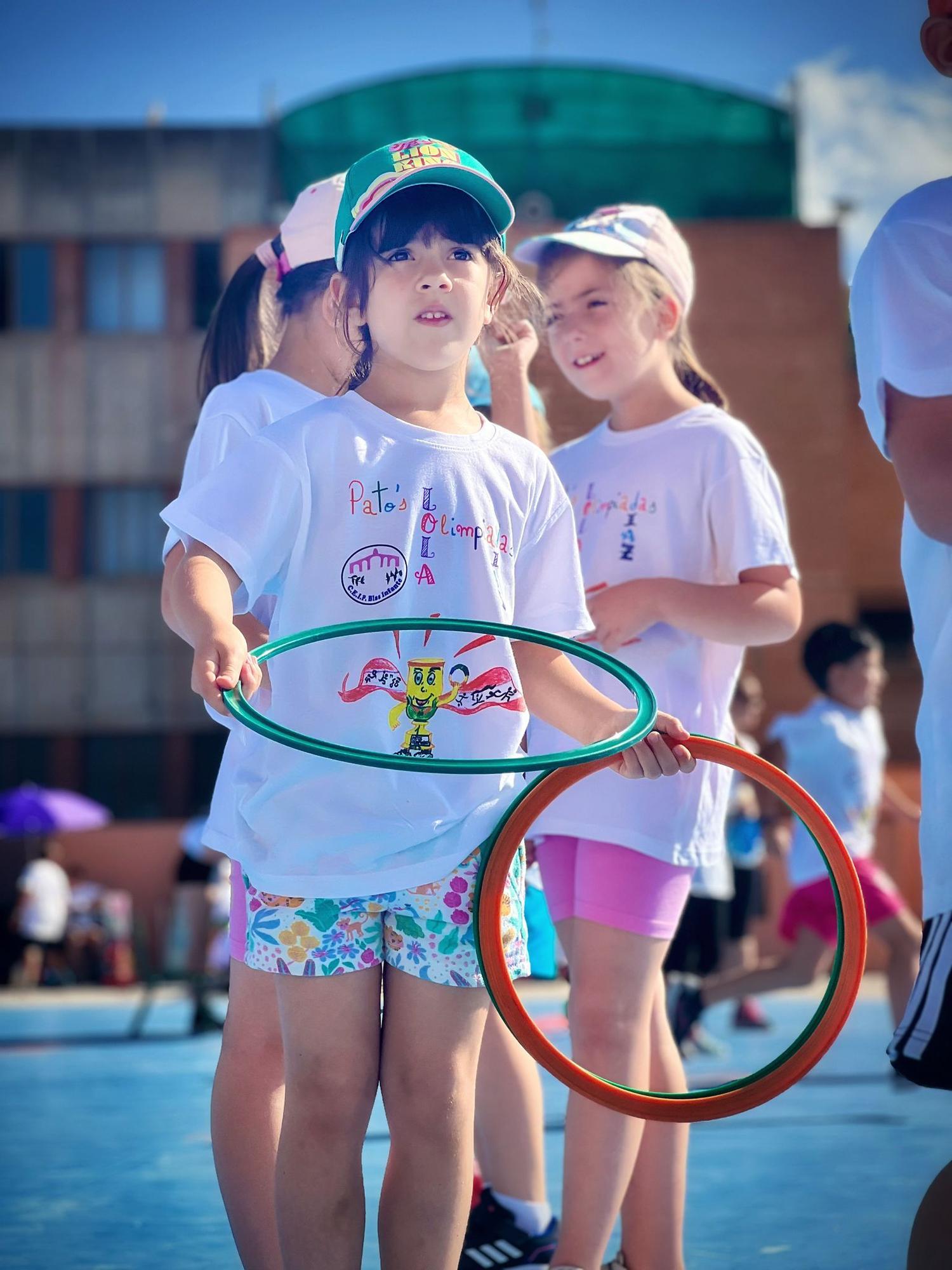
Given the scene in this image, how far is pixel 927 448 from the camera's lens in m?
1.88

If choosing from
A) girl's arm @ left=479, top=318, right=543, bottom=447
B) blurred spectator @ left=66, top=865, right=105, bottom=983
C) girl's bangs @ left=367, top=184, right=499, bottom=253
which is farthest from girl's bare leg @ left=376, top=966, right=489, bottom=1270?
blurred spectator @ left=66, top=865, right=105, bottom=983

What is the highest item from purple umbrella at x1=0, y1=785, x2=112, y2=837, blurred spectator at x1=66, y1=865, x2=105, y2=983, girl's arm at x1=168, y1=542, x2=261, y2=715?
girl's arm at x1=168, y1=542, x2=261, y2=715

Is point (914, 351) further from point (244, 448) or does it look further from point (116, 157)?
point (116, 157)

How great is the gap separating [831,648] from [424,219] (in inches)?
166

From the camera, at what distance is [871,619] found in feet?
81.2

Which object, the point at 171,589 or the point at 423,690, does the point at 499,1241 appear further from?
the point at 171,589

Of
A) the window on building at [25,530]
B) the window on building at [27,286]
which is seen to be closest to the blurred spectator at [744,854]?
the window on building at [25,530]

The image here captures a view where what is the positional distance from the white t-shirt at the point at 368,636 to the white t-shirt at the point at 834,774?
158 inches

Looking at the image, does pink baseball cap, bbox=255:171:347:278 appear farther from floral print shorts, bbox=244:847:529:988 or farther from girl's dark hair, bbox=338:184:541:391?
floral print shorts, bbox=244:847:529:988

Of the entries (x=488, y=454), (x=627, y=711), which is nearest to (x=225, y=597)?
(x=488, y=454)

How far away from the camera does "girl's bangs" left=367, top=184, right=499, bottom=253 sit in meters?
2.20

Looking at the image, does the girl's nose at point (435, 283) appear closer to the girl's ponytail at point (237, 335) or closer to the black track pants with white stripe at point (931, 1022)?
the girl's ponytail at point (237, 335)

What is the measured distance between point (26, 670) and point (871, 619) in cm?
1327

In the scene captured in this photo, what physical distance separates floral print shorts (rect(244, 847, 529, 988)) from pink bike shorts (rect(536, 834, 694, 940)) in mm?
563
